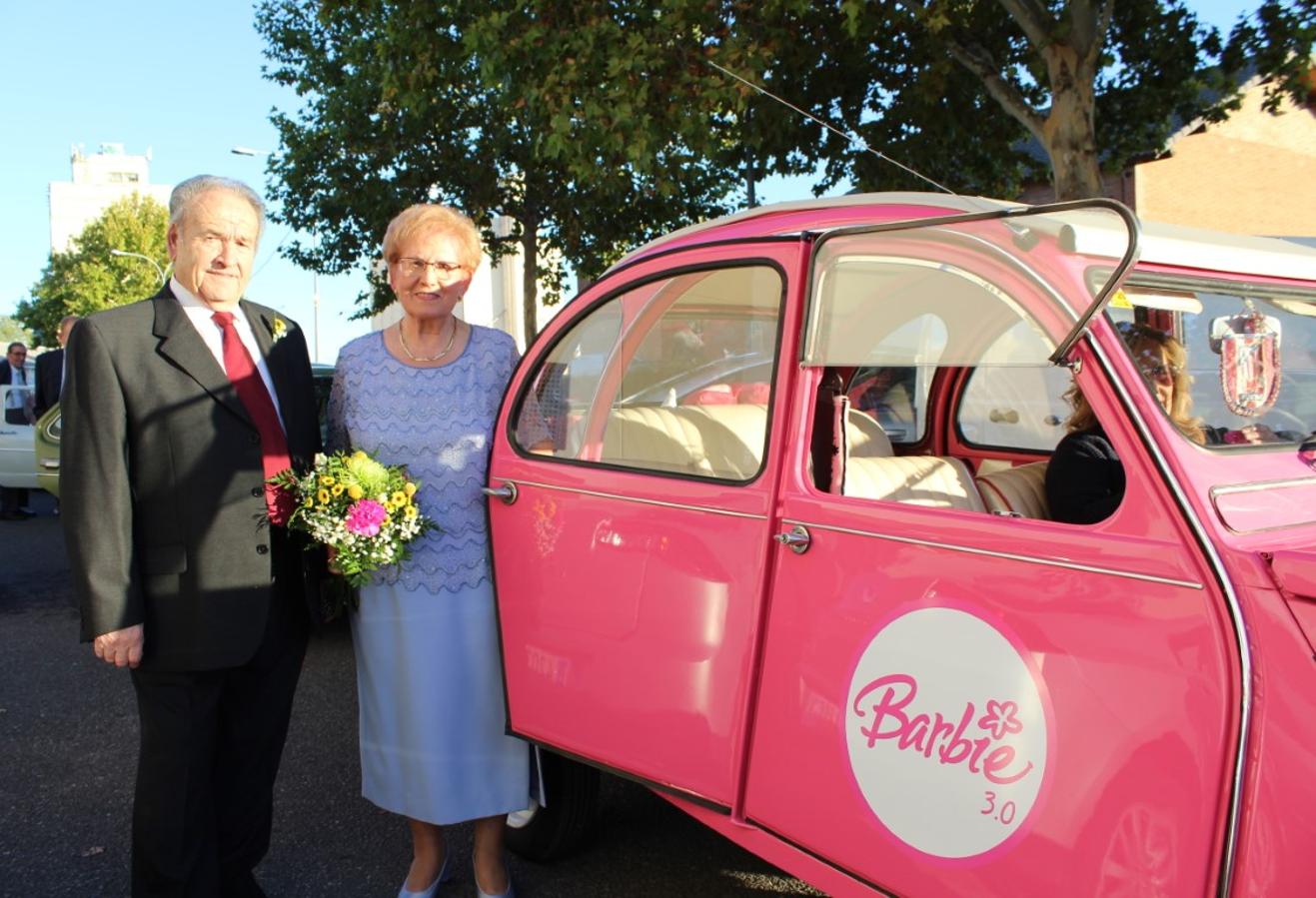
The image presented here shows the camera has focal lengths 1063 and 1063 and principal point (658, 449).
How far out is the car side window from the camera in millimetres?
2555

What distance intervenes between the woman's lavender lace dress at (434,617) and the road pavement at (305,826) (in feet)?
1.64

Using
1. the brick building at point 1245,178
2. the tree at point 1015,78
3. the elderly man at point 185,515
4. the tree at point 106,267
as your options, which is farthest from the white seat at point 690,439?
the tree at point 106,267

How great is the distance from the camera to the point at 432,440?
9.97 ft

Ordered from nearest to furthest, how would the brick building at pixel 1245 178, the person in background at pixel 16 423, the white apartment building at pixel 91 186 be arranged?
1. the person in background at pixel 16 423
2. the brick building at pixel 1245 178
3. the white apartment building at pixel 91 186

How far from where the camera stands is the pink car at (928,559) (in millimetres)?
1690

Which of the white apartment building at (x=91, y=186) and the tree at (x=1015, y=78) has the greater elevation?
the white apartment building at (x=91, y=186)

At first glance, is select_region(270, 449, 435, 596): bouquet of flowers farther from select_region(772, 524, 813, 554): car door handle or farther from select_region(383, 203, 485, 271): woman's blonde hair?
select_region(772, 524, 813, 554): car door handle

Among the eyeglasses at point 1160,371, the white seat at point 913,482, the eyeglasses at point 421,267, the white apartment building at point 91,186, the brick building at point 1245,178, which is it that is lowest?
the white seat at point 913,482

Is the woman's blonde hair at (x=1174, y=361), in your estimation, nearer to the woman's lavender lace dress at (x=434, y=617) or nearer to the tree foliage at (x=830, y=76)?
the woman's lavender lace dress at (x=434, y=617)

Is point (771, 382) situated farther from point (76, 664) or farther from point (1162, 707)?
point (76, 664)

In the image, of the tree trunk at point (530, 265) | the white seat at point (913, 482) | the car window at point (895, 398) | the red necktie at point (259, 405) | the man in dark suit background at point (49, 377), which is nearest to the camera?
the white seat at point (913, 482)

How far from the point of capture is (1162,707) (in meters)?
1.70

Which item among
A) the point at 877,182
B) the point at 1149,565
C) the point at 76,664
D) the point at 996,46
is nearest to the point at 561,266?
the point at 877,182

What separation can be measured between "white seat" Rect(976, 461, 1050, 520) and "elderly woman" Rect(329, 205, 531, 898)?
1.40m
